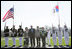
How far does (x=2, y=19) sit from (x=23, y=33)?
290 cm

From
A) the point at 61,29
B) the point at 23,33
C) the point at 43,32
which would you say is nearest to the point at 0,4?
the point at 23,33

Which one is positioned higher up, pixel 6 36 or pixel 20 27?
pixel 20 27

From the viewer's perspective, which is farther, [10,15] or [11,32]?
[10,15]

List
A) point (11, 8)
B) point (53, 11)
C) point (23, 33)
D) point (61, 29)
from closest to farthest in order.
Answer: point (23, 33)
point (61, 29)
point (11, 8)
point (53, 11)

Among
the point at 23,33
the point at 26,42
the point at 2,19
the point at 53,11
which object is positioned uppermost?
the point at 53,11

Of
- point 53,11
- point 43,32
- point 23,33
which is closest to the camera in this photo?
point 43,32

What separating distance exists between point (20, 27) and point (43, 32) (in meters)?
2.16

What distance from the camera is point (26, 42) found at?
344 inches

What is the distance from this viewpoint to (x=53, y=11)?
12.7m

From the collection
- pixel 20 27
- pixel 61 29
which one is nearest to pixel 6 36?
pixel 20 27

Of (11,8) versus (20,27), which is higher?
(11,8)

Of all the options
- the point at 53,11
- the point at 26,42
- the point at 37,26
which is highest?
the point at 53,11

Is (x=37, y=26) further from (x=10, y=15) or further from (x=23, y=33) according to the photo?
(x=10, y=15)

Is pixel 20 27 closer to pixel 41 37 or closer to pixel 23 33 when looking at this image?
pixel 23 33
